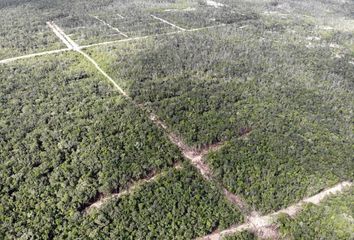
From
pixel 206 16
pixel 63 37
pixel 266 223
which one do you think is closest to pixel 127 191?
pixel 266 223

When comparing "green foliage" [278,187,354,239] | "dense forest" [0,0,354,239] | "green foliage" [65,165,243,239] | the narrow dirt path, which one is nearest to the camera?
"green foliage" [65,165,243,239]

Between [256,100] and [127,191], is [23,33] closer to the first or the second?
[256,100]

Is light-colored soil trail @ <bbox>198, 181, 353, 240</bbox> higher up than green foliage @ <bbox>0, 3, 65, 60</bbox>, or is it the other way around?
green foliage @ <bbox>0, 3, 65, 60</bbox>

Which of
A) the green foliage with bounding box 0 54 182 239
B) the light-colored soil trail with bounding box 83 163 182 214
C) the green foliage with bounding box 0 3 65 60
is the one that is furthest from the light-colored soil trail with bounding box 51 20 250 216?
the green foliage with bounding box 0 3 65 60

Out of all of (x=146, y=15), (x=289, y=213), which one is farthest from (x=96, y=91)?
(x=146, y=15)

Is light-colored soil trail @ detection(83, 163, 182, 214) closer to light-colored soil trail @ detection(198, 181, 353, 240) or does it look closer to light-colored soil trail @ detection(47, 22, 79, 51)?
light-colored soil trail @ detection(198, 181, 353, 240)

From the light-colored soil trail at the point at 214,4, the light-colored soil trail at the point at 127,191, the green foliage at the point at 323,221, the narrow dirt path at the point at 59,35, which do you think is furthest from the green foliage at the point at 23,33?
the green foliage at the point at 323,221

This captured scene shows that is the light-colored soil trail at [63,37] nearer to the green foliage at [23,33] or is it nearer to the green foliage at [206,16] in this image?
the green foliage at [23,33]
